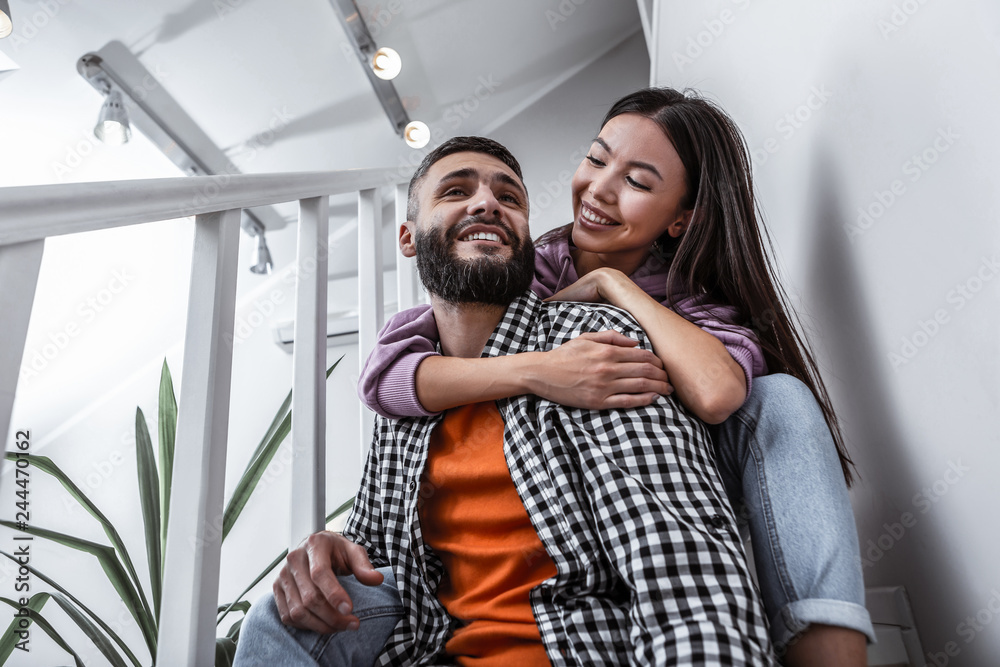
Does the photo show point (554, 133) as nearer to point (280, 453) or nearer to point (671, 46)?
point (671, 46)

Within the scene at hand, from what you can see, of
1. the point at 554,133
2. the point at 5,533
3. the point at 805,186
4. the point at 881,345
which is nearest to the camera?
the point at 881,345

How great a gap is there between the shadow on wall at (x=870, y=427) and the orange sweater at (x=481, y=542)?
1.79 ft

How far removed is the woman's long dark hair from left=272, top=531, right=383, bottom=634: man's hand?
0.69 metres

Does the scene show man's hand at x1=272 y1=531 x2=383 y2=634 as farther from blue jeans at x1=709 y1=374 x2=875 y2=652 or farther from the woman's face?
the woman's face

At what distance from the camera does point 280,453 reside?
330cm

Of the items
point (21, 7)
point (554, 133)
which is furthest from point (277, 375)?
point (554, 133)

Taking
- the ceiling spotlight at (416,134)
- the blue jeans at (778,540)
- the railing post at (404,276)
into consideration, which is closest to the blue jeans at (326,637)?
the blue jeans at (778,540)

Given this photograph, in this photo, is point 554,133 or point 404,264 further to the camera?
point 554,133

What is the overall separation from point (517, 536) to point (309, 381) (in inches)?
19.5

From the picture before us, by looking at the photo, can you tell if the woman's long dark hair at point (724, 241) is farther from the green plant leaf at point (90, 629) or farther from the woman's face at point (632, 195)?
the green plant leaf at point (90, 629)

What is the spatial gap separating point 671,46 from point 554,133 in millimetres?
1524

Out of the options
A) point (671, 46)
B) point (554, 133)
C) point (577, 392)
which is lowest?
point (577, 392)

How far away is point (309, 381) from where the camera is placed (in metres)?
1.14

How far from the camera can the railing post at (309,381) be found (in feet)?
3.57
